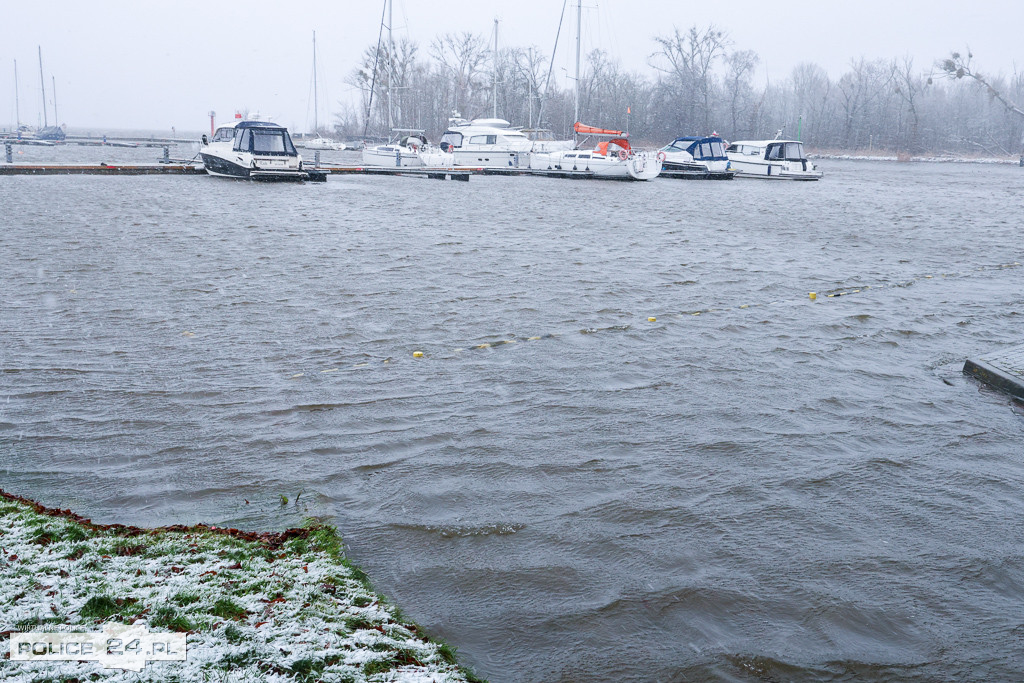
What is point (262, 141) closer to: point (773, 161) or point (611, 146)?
point (611, 146)

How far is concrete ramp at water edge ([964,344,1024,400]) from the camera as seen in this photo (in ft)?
23.1

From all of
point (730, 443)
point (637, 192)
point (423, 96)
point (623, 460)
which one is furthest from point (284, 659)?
point (423, 96)

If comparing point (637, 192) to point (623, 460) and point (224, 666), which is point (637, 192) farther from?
point (224, 666)

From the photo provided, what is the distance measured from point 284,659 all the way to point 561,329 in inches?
250

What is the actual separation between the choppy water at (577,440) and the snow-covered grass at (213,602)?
12.8 inches

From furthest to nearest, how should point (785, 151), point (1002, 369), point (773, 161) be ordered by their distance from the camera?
point (785, 151), point (773, 161), point (1002, 369)

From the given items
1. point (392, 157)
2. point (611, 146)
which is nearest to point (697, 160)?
point (611, 146)

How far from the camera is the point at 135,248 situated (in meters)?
14.0

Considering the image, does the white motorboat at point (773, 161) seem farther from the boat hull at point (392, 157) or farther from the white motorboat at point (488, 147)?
the boat hull at point (392, 157)

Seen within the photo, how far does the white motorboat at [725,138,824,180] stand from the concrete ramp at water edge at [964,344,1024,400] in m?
36.5

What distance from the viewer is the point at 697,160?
4406 centimetres

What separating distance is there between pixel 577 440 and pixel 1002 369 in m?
4.07

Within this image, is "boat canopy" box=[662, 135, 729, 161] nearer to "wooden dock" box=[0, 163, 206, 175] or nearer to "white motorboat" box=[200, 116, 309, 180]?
"white motorboat" box=[200, 116, 309, 180]

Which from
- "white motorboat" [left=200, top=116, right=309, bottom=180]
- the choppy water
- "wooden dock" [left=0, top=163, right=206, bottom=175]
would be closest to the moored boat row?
"wooden dock" [left=0, top=163, right=206, bottom=175]
